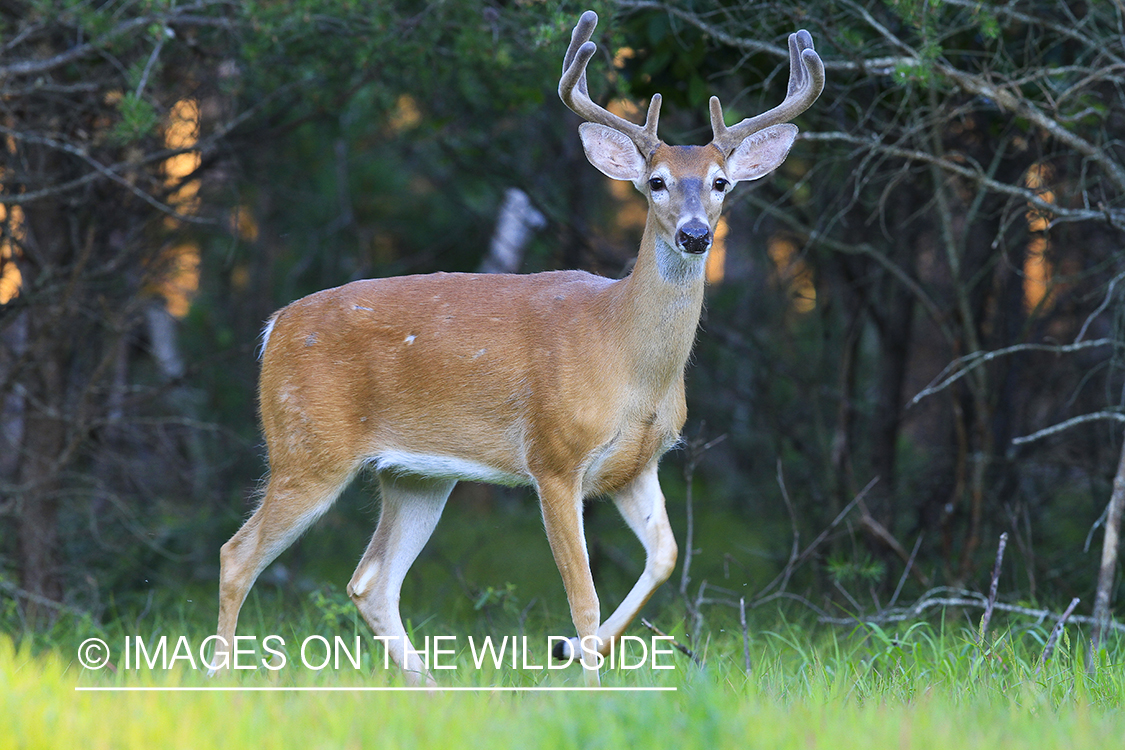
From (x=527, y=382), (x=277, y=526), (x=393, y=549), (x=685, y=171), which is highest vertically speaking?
(x=685, y=171)

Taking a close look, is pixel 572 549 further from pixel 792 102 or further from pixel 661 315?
pixel 792 102

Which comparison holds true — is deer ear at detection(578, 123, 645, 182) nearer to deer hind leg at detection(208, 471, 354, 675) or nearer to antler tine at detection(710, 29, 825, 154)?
antler tine at detection(710, 29, 825, 154)

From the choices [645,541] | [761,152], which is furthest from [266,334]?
[761,152]

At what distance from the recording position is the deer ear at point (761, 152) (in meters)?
5.01

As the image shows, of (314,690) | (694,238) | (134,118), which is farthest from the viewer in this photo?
→ (134,118)

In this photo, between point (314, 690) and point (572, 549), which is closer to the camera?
point (314, 690)

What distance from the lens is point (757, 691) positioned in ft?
13.1

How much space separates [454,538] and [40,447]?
6.41m

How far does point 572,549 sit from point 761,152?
1.81 m

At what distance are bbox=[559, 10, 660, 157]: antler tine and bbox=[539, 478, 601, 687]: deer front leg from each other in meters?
1.39

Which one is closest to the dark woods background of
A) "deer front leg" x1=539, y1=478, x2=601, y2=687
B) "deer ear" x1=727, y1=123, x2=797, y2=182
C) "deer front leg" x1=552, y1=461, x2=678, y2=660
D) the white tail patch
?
"deer ear" x1=727, y1=123, x2=797, y2=182

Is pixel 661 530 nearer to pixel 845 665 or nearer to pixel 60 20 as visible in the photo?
pixel 845 665

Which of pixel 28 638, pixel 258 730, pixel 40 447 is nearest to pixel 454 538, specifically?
pixel 40 447

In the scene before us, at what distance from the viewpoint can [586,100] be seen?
16.3 ft
